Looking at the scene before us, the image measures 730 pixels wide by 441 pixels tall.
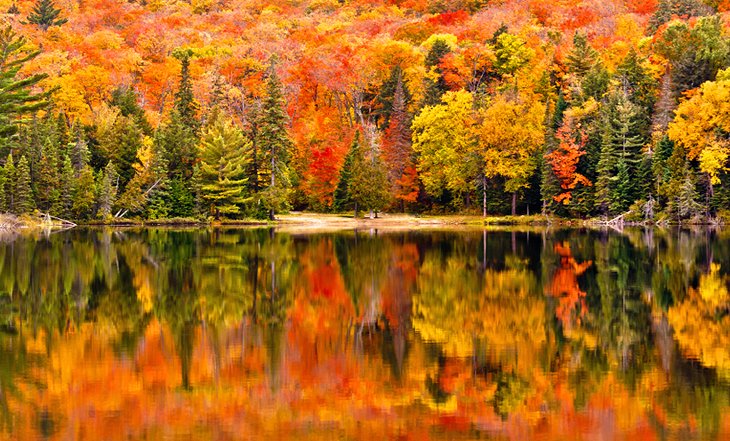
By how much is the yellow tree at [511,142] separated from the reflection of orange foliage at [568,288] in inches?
1467

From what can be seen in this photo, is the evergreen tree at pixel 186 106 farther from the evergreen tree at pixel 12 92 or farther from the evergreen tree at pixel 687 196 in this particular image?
the evergreen tree at pixel 687 196

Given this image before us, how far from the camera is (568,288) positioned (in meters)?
26.0

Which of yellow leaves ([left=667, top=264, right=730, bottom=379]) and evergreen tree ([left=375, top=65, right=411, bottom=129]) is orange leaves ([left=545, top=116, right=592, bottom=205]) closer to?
evergreen tree ([left=375, top=65, right=411, bottom=129])

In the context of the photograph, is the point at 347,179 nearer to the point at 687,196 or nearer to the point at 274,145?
the point at 274,145

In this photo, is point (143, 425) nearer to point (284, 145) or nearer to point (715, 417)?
point (715, 417)

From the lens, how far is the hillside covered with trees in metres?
69.1

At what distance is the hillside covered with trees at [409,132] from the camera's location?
6906 centimetres

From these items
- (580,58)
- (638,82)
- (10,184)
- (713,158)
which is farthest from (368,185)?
(10,184)

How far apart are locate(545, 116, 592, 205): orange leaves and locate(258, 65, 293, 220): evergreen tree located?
68.3 feet

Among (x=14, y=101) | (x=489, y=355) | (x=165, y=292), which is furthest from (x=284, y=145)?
(x=489, y=355)

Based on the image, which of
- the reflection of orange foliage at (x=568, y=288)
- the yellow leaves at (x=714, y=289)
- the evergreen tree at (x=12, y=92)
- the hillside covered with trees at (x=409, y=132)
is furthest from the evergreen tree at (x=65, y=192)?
the yellow leaves at (x=714, y=289)

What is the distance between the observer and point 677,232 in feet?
186

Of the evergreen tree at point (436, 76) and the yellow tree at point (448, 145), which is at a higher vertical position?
the evergreen tree at point (436, 76)

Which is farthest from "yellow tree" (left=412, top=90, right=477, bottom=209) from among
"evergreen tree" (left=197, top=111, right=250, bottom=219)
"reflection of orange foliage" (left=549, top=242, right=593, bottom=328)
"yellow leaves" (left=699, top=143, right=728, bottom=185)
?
"reflection of orange foliage" (left=549, top=242, right=593, bottom=328)
